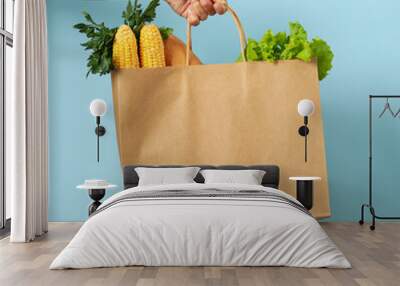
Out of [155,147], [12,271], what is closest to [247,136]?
[155,147]

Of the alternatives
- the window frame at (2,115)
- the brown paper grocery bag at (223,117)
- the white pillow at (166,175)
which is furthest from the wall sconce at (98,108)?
the window frame at (2,115)

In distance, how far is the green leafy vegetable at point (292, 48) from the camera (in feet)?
19.5

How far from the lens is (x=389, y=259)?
14.2ft

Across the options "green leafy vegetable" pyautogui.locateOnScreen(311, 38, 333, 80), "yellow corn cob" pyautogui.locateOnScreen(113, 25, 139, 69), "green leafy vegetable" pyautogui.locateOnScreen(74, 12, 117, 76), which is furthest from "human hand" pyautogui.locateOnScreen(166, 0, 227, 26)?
"green leafy vegetable" pyautogui.locateOnScreen(311, 38, 333, 80)

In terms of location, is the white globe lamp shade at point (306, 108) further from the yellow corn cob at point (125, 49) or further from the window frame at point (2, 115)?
the window frame at point (2, 115)

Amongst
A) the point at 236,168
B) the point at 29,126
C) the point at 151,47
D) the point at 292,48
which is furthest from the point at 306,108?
the point at 29,126

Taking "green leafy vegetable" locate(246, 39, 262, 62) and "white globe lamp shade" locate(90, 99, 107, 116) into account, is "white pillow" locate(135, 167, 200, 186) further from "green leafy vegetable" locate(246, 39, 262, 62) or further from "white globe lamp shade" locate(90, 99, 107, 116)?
"green leafy vegetable" locate(246, 39, 262, 62)

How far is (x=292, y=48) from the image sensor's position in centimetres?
596

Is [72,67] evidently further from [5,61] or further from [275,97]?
[275,97]

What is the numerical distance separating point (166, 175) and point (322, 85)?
7.02 feet

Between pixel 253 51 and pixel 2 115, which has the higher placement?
pixel 253 51

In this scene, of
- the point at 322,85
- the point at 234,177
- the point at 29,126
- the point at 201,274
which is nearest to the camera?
the point at 201,274

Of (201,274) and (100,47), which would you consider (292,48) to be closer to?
(100,47)

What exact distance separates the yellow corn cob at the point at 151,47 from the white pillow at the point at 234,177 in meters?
1.31
